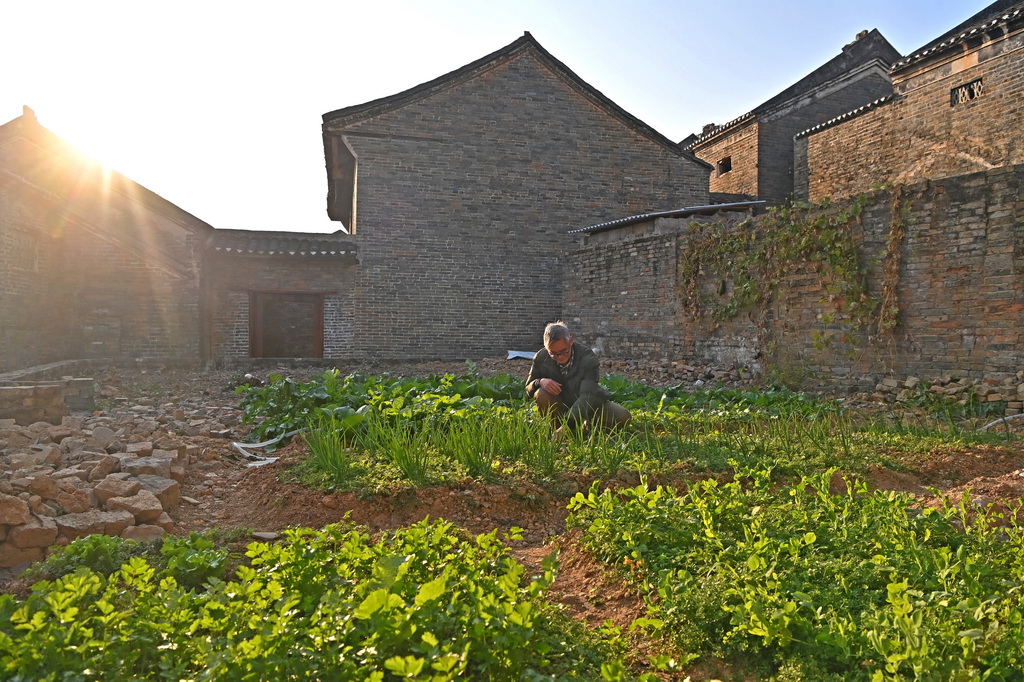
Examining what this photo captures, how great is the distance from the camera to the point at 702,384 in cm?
1080

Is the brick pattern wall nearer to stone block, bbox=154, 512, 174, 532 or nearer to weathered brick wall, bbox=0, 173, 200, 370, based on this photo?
weathered brick wall, bbox=0, 173, 200, 370

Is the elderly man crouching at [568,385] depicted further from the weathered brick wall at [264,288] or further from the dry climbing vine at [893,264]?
the weathered brick wall at [264,288]

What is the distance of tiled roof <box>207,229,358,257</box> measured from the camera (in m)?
15.0

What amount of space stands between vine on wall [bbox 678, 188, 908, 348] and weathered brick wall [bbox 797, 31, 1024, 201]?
4.75m

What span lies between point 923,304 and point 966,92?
9.18 m

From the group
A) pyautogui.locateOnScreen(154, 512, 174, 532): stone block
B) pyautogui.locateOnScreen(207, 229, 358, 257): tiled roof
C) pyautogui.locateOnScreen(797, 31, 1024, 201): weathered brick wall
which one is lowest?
pyautogui.locateOnScreen(154, 512, 174, 532): stone block

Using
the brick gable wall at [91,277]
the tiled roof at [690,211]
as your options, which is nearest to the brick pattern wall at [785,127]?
the tiled roof at [690,211]

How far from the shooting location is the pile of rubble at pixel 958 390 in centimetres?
740

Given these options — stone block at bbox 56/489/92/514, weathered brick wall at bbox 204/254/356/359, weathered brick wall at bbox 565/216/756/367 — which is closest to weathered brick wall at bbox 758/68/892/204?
weathered brick wall at bbox 565/216/756/367

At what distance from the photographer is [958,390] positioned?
7.84 metres

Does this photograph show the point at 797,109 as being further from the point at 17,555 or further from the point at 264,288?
the point at 17,555

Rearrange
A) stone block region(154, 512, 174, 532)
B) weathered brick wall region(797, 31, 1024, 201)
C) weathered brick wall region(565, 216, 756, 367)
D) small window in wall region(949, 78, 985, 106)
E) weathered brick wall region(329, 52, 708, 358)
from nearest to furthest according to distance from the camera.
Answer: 1. stone block region(154, 512, 174, 532)
2. weathered brick wall region(565, 216, 756, 367)
3. weathered brick wall region(797, 31, 1024, 201)
4. small window in wall region(949, 78, 985, 106)
5. weathered brick wall region(329, 52, 708, 358)

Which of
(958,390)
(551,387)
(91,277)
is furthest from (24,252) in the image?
(958,390)

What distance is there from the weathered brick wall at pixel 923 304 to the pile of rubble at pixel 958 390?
11 cm
